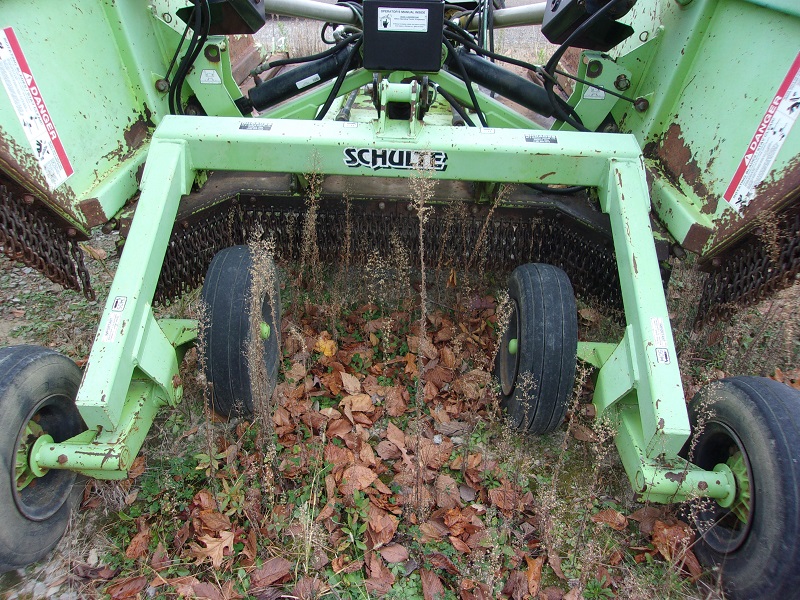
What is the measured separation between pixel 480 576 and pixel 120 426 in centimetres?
130

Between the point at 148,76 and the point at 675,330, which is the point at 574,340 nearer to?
the point at 675,330

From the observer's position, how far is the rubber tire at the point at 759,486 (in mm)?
1778

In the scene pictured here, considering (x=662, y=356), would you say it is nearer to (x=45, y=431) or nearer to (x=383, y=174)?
(x=383, y=174)

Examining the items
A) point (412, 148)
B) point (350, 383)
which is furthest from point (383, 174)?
point (350, 383)

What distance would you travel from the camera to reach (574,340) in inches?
91.4

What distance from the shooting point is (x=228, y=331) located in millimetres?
2324

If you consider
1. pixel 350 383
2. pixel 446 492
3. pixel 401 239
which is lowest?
pixel 350 383

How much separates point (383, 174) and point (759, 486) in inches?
66.3

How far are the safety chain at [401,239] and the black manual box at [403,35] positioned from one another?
720 mm

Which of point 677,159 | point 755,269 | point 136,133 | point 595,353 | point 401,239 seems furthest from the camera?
point 401,239

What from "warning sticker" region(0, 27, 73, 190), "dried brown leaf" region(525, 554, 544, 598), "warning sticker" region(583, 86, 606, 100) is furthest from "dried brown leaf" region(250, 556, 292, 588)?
"warning sticker" region(583, 86, 606, 100)

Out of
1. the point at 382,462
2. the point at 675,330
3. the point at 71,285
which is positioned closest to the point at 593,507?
the point at 382,462

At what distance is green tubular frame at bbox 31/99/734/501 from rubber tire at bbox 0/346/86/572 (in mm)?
127

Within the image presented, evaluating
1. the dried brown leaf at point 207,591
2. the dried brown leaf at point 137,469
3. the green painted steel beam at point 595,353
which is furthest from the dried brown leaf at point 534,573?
the dried brown leaf at point 137,469
